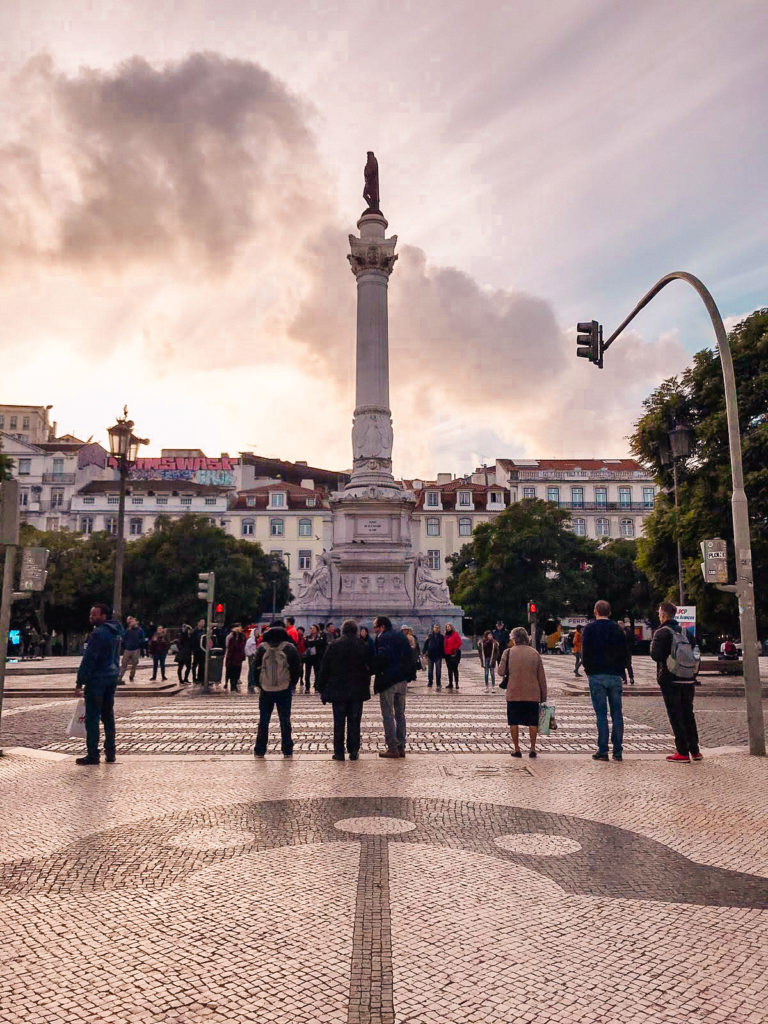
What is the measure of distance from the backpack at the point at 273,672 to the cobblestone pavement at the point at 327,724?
1.28 meters

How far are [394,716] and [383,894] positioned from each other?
5.88 metres

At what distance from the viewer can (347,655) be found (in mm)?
10648

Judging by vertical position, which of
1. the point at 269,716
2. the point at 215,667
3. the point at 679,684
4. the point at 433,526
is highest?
the point at 433,526

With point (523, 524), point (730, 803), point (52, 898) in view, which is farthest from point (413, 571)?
point (52, 898)

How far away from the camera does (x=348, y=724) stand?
1038 cm

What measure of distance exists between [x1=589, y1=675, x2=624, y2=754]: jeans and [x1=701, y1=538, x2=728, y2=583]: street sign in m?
2.30

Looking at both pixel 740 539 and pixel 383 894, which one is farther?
pixel 740 539

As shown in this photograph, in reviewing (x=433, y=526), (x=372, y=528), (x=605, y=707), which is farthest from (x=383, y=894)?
(x=433, y=526)

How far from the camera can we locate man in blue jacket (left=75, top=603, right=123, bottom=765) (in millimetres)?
9789

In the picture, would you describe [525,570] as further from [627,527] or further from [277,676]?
[277,676]

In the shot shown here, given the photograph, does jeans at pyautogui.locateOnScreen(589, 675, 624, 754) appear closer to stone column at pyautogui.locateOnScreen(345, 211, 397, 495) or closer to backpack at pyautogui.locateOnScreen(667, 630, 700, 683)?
backpack at pyautogui.locateOnScreen(667, 630, 700, 683)

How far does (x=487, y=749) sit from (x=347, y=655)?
2.55 meters

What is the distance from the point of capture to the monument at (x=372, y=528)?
3556 centimetres

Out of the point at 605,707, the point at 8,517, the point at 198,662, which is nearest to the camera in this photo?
the point at 605,707
